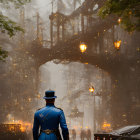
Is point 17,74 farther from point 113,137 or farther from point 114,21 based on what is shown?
point 113,137

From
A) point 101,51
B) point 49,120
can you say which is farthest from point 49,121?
point 101,51

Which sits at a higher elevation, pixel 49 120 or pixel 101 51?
pixel 101 51

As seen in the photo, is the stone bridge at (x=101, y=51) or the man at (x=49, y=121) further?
the stone bridge at (x=101, y=51)

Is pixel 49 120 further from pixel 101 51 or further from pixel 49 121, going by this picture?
pixel 101 51

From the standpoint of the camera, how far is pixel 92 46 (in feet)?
90.1

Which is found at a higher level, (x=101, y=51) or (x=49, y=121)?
(x=101, y=51)

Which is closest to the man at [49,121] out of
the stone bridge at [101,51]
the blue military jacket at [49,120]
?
the blue military jacket at [49,120]

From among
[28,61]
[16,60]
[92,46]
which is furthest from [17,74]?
[92,46]

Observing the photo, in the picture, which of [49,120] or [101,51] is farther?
[101,51]

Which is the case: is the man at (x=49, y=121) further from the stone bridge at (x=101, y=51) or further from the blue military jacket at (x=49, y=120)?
the stone bridge at (x=101, y=51)

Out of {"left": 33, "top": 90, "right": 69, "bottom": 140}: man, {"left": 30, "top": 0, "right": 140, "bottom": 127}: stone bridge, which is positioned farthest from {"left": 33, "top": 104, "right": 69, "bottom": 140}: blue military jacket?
{"left": 30, "top": 0, "right": 140, "bottom": 127}: stone bridge

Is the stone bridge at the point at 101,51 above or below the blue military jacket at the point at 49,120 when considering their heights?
above

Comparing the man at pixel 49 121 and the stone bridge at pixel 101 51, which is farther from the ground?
the stone bridge at pixel 101 51

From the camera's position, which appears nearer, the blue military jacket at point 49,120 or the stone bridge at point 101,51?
the blue military jacket at point 49,120
